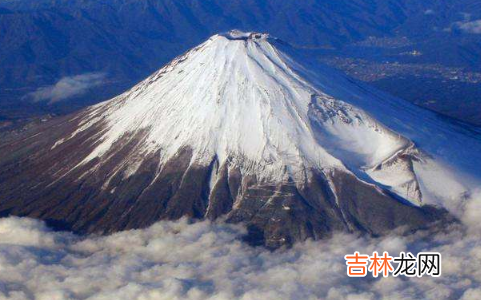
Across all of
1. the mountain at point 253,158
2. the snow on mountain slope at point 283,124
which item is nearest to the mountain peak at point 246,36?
the snow on mountain slope at point 283,124

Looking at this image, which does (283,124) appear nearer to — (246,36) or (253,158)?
(253,158)

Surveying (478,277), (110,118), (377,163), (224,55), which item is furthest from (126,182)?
(478,277)

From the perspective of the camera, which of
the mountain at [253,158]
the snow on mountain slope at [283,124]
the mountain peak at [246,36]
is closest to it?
the mountain at [253,158]

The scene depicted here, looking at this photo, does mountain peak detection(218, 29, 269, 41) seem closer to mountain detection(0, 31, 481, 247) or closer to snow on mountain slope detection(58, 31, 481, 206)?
snow on mountain slope detection(58, 31, 481, 206)

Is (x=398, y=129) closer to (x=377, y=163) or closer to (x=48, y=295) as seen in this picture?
(x=377, y=163)

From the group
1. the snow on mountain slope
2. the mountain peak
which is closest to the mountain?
the snow on mountain slope

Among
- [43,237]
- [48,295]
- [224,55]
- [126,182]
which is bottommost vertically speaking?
[48,295]

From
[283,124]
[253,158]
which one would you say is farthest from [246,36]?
[253,158]

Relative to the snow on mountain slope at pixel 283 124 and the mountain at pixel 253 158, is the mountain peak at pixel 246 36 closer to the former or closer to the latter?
the snow on mountain slope at pixel 283 124
